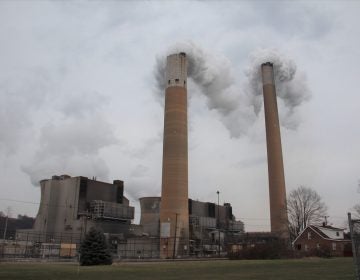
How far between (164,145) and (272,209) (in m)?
20.2

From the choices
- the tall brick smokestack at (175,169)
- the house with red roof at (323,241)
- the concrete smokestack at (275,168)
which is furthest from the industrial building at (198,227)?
the house with red roof at (323,241)

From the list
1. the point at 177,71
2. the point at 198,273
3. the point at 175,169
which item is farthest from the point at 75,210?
the point at 198,273

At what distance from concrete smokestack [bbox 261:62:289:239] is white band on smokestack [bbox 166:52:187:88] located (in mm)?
15610

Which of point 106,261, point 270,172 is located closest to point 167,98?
point 270,172

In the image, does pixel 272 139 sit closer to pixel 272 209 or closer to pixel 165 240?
pixel 272 209

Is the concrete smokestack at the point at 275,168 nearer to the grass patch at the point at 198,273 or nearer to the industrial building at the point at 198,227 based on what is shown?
the industrial building at the point at 198,227

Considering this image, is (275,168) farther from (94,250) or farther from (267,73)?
(94,250)

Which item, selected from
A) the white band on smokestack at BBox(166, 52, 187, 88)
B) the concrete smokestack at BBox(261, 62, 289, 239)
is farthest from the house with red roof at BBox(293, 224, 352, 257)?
the white band on smokestack at BBox(166, 52, 187, 88)

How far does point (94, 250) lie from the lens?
90.4 feet

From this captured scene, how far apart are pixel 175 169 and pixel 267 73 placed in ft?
82.2

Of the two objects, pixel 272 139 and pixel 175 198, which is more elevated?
pixel 272 139

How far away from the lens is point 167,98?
60562mm

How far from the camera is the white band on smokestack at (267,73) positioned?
67750 mm

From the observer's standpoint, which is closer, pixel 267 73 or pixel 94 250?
pixel 94 250
